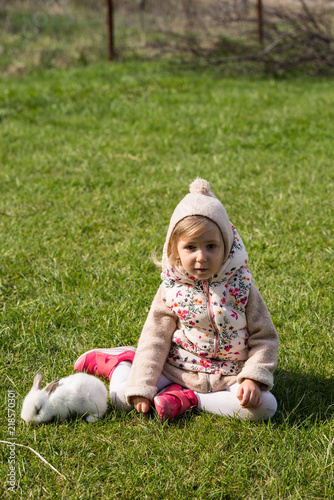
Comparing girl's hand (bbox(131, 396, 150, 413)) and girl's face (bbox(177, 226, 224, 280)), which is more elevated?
girl's face (bbox(177, 226, 224, 280))

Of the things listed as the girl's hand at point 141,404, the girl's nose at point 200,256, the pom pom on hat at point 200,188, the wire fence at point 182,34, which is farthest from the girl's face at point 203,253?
the wire fence at point 182,34

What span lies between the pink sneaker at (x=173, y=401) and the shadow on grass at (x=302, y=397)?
39cm

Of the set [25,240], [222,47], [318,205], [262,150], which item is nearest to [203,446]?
[25,240]

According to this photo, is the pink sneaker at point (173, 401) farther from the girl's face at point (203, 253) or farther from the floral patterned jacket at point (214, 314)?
the girl's face at point (203, 253)

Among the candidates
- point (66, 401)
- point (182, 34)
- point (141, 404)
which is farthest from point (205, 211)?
point (182, 34)

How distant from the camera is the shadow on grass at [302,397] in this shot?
2473 mm

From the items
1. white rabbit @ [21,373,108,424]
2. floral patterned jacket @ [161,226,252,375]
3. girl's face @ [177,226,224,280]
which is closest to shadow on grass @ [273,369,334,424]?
floral patterned jacket @ [161,226,252,375]

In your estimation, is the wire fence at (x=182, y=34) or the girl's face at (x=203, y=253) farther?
the wire fence at (x=182, y=34)

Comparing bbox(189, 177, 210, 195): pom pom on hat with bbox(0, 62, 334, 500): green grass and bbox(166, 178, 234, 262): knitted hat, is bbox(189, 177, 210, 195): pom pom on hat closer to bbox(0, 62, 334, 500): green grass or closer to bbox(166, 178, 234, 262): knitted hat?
bbox(166, 178, 234, 262): knitted hat

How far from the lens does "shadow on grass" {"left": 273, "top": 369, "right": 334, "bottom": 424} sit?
2.47 meters

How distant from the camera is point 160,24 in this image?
1115cm

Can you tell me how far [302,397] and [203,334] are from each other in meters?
0.52

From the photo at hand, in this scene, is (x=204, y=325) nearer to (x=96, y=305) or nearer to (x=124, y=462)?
(x=124, y=462)

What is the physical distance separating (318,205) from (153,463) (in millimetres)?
3009
